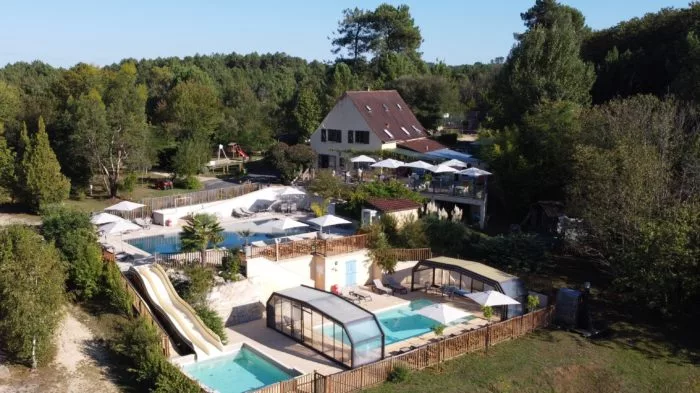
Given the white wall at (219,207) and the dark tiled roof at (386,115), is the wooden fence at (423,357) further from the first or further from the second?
the dark tiled roof at (386,115)

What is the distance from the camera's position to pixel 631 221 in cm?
2608

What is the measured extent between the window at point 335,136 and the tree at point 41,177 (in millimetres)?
21133

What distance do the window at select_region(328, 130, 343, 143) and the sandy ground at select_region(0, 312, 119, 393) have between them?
3122 centimetres

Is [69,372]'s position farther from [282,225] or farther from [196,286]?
[282,225]

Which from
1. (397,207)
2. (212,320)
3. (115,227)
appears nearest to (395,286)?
(397,207)

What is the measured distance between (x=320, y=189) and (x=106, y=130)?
49.1 feet

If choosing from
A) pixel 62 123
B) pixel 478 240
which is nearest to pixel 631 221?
pixel 478 240

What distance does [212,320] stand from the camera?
22016 mm

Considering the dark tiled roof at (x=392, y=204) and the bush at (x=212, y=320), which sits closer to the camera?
the bush at (x=212, y=320)

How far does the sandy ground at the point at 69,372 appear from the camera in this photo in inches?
695

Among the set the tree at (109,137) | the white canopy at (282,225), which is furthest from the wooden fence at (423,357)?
the tree at (109,137)

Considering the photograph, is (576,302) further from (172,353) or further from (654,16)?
(654,16)

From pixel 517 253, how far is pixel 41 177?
85.1 feet

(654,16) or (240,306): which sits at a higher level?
(654,16)
